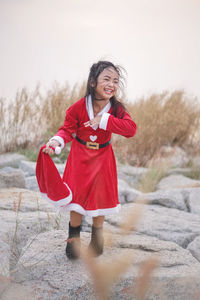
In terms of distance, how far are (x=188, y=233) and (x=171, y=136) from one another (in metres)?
3.34

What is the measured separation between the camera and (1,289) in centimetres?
134

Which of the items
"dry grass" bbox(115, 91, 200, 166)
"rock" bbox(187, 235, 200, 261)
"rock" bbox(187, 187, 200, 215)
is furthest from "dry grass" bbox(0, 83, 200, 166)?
"rock" bbox(187, 235, 200, 261)

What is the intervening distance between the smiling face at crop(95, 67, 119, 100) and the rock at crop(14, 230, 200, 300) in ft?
2.16

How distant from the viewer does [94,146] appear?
4.83 feet

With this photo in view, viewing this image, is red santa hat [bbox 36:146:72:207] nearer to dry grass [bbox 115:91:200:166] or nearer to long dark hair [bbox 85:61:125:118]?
long dark hair [bbox 85:61:125:118]

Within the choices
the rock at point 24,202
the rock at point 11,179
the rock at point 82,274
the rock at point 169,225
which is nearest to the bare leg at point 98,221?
the rock at point 82,274

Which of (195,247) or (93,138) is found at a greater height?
(93,138)

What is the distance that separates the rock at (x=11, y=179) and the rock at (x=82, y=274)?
108 cm

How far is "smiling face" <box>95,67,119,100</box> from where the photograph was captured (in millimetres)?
1450

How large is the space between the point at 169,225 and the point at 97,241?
2.76ft

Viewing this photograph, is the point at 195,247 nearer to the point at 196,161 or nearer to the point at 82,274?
the point at 82,274

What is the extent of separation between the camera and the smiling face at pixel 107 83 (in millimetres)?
1450

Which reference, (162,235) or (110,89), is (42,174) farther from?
(162,235)

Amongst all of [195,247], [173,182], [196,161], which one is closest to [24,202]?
[195,247]
